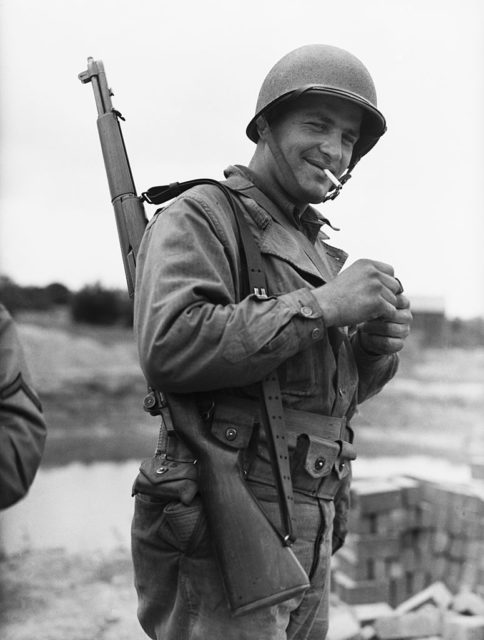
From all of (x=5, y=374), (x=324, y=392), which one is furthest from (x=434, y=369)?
(x=5, y=374)

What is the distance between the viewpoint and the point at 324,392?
1.94m

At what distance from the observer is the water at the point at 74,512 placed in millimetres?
4016

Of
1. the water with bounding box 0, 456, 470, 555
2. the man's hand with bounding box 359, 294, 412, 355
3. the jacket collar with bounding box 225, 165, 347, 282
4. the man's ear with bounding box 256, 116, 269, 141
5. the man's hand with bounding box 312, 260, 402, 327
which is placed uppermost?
the man's ear with bounding box 256, 116, 269, 141

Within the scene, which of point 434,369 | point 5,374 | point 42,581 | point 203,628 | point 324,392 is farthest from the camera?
point 434,369

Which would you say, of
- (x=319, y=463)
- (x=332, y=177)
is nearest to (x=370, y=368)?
(x=319, y=463)

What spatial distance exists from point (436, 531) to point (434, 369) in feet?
3.52

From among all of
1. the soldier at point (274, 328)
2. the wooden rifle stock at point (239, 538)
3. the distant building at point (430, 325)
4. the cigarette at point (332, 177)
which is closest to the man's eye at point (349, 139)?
the soldier at point (274, 328)

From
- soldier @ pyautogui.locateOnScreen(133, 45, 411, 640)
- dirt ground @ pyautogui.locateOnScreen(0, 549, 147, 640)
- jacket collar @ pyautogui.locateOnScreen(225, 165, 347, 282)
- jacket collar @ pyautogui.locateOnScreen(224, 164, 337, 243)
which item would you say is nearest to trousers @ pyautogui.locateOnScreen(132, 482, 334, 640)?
soldier @ pyautogui.locateOnScreen(133, 45, 411, 640)

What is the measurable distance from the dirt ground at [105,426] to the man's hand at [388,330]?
2.39 meters

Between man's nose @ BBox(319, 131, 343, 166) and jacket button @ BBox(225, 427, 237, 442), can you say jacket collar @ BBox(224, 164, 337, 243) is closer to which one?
man's nose @ BBox(319, 131, 343, 166)

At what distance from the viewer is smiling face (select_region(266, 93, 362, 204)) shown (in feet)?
6.48

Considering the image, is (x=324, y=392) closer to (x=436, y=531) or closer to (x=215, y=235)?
(x=215, y=235)

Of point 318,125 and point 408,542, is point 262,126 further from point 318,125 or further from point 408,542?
point 408,542

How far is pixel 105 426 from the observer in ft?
14.7
